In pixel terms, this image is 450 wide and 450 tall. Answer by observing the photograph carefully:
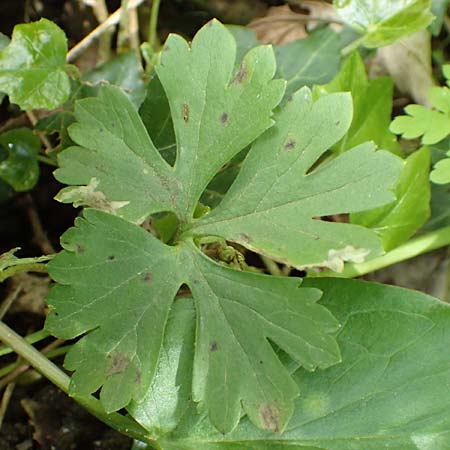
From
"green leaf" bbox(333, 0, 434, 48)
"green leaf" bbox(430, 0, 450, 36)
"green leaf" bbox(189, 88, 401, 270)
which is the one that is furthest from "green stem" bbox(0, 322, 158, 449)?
"green leaf" bbox(430, 0, 450, 36)

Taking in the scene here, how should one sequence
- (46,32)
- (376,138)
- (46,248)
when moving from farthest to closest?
(46,248) < (376,138) < (46,32)

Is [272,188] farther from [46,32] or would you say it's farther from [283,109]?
[46,32]

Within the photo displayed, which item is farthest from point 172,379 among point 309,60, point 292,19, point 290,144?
point 292,19

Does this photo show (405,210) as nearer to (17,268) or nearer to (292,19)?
→ (292,19)

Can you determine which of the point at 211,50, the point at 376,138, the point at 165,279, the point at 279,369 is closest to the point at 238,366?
the point at 279,369

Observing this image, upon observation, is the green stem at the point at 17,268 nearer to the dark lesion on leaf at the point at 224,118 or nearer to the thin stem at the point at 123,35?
the dark lesion on leaf at the point at 224,118
